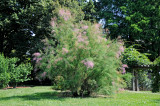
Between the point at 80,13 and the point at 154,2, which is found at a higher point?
the point at 154,2

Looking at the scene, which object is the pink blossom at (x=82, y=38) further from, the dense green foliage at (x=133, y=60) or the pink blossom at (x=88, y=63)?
the dense green foliage at (x=133, y=60)

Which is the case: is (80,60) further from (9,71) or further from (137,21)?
(137,21)

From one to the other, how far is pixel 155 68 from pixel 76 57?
4.00 m

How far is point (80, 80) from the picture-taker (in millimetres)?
10070

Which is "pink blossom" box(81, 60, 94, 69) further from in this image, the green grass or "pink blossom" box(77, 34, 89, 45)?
the green grass

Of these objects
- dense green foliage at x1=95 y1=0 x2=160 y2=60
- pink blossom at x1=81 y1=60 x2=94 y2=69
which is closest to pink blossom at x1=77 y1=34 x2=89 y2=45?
pink blossom at x1=81 y1=60 x2=94 y2=69

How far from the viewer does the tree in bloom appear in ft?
32.2

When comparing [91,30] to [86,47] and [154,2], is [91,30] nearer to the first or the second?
[86,47]

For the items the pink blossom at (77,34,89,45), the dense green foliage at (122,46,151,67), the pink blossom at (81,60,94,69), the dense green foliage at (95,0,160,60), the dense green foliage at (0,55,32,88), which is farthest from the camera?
the dense green foliage at (95,0,160,60)

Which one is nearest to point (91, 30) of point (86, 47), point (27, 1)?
point (86, 47)

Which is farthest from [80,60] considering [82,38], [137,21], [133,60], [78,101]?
[137,21]

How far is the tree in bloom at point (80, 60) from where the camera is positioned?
983 centimetres

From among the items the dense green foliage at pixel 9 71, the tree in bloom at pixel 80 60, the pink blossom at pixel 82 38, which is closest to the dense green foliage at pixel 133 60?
the tree in bloom at pixel 80 60

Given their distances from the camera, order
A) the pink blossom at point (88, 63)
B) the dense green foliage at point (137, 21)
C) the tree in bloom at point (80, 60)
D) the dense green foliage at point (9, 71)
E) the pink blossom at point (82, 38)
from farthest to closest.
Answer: the dense green foliage at point (137, 21), the dense green foliage at point (9, 71), the tree in bloom at point (80, 60), the pink blossom at point (82, 38), the pink blossom at point (88, 63)
